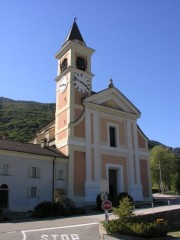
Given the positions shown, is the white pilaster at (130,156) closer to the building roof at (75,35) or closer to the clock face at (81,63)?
the clock face at (81,63)

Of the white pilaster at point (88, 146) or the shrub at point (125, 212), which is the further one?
the white pilaster at point (88, 146)

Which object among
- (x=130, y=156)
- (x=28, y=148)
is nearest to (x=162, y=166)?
(x=130, y=156)

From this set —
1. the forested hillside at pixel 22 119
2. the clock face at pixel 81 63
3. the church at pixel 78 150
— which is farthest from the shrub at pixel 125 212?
the forested hillside at pixel 22 119

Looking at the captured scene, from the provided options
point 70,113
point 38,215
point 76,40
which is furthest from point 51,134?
point 38,215

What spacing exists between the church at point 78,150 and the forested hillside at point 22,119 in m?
35.5

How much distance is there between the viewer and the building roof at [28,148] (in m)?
28.1

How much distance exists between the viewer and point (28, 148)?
30.1 meters

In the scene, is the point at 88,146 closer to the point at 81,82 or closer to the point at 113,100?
the point at 113,100

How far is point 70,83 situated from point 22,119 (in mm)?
64338

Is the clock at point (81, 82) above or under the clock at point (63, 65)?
under

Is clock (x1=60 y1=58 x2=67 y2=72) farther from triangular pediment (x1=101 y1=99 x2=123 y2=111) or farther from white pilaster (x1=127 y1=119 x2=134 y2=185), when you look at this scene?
white pilaster (x1=127 y1=119 x2=134 y2=185)

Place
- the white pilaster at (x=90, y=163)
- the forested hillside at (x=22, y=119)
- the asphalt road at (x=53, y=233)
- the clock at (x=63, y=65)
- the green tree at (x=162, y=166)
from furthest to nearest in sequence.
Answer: the forested hillside at (x=22, y=119)
the green tree at (x=162, y=166)
the clock at (x=63, y=65)
the white pilaster at (x=90, y=163)
the asphalt road at (x=53, y=233)

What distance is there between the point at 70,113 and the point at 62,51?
30.5 ft

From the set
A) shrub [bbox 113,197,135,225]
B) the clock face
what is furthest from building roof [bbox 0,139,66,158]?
shrub [bbox 113,197,135,225]
